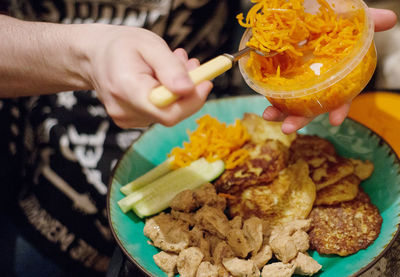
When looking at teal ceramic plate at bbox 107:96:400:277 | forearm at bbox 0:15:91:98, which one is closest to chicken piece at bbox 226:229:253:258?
teal ceramic plate at bbox 107:96:400:277

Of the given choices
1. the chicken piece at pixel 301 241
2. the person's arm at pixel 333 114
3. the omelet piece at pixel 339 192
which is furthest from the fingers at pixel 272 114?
the chicken piece at pixel 301 241

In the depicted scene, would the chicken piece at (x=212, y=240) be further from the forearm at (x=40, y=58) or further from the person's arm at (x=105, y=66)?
the forearm at (x=40, y=58)

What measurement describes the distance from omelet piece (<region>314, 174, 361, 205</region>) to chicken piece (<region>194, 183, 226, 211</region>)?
1.44 ft

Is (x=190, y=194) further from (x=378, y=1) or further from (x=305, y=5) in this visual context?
(x=378, y=1)

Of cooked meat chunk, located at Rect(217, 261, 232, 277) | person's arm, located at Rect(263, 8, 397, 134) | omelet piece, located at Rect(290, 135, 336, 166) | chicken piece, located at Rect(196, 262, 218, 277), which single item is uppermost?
person's arm, located at Rect(263, 8, 397, 134)

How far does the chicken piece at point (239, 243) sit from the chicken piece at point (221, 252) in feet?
0.06

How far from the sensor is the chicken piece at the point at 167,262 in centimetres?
150

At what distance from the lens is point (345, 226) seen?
61.4 inches

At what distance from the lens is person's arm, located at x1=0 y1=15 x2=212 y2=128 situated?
3.76ft

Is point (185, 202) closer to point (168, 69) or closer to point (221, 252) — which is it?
point (221, 252)

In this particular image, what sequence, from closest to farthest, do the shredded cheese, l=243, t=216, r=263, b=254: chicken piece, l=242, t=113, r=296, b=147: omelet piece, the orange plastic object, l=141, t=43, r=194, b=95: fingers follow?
l=141, t=43, r=194, b=95: fingers < l=243, t=216, r=263, b=254: chicken piece < the shredded cheese < l=242, t=113, r=296, b=147: omelet piece < the orange plastic object

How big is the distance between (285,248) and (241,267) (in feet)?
0.64

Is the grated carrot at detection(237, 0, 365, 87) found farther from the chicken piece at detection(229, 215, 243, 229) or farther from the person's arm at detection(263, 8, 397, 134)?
the chicken piece at detection(229, 215, 243, 229)

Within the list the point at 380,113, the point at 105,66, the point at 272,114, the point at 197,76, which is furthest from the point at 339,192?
the point at 105,66
